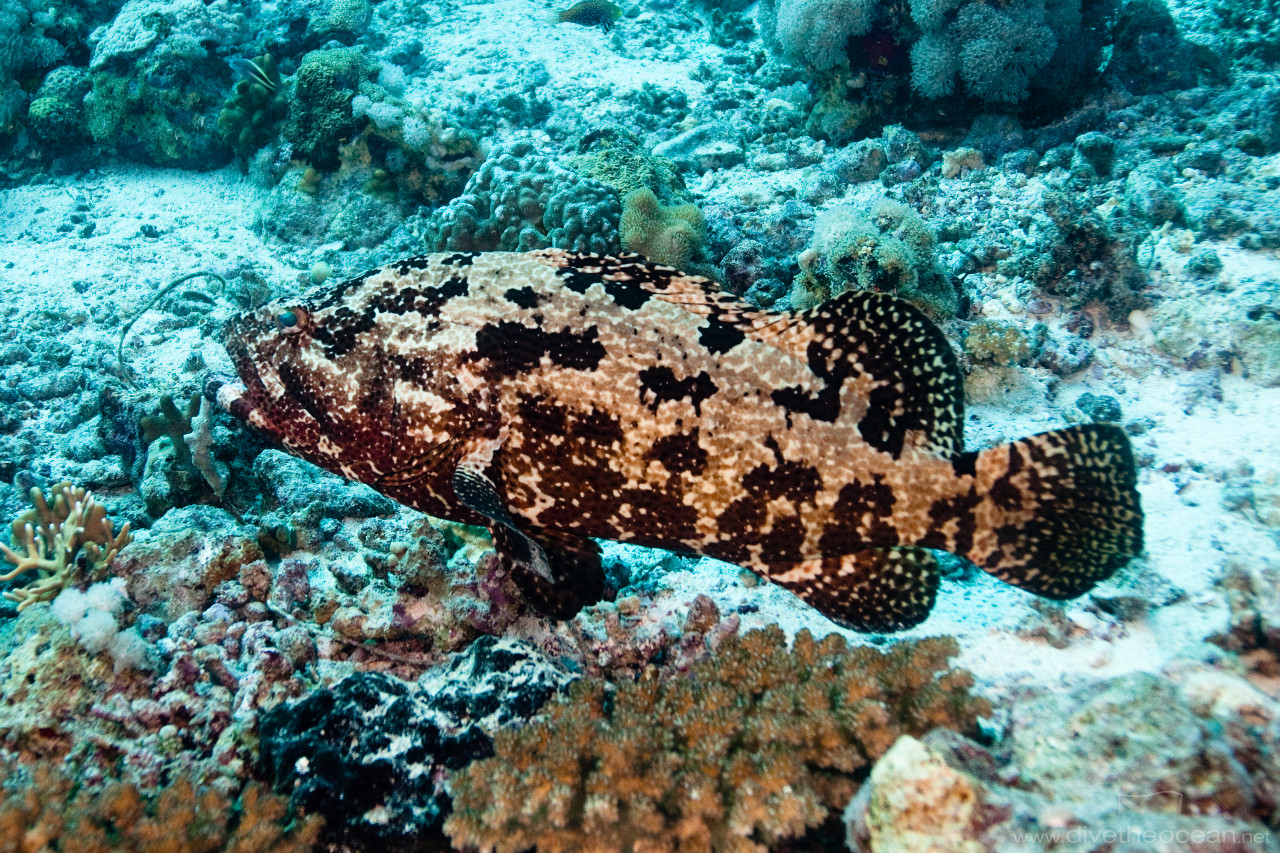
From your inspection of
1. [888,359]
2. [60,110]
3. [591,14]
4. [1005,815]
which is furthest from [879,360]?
[60,110]

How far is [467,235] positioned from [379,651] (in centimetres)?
540

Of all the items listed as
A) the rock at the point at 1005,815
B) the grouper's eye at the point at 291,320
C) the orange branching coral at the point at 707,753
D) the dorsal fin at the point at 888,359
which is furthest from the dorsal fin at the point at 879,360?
the grouper's eye at the point at 291,320

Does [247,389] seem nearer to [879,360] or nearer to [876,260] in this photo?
[879,360]

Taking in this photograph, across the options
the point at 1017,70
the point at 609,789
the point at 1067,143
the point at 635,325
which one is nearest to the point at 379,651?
the point at 609,789

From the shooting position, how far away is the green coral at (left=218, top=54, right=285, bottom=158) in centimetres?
1107

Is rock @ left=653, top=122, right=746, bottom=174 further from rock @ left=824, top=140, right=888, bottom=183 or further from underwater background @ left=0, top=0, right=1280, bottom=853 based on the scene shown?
rock @ left=824, top=140, right=888, bottom=183

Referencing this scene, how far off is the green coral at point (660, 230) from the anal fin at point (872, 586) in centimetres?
384

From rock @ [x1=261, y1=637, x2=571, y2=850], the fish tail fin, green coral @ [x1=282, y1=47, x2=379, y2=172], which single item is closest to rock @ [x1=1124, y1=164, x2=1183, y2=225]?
the fish tail fin

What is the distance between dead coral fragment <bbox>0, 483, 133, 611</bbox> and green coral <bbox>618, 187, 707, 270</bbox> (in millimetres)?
4763

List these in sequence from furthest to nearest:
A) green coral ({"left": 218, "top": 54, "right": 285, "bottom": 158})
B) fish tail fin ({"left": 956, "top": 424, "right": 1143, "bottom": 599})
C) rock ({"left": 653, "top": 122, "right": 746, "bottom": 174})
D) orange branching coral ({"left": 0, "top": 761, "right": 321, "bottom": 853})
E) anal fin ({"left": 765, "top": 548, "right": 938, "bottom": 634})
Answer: green coral ({"left": 218, "top": 54, "right": 285, "bottom": 158}) < rock ({"left": 653, "top": 122, "right": 746, "bottom": 174}) < anal fin ({"left": 765, "top": 548, "right": 938, "bottom": 634}) < fish tail fin ({"left": 956, "top": 424, "right": 1143, "bottom": 599}) < orange branching coral ({"left": 0, "top": 761, "right": 321, "bottom": 853})

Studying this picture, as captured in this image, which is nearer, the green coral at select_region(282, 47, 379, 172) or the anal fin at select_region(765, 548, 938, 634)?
the anal fin at select_region(765, 548, 938, 634)

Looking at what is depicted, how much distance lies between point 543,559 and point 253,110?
11.9 m

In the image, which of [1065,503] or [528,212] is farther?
[528,212]

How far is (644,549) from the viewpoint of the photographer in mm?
4867
